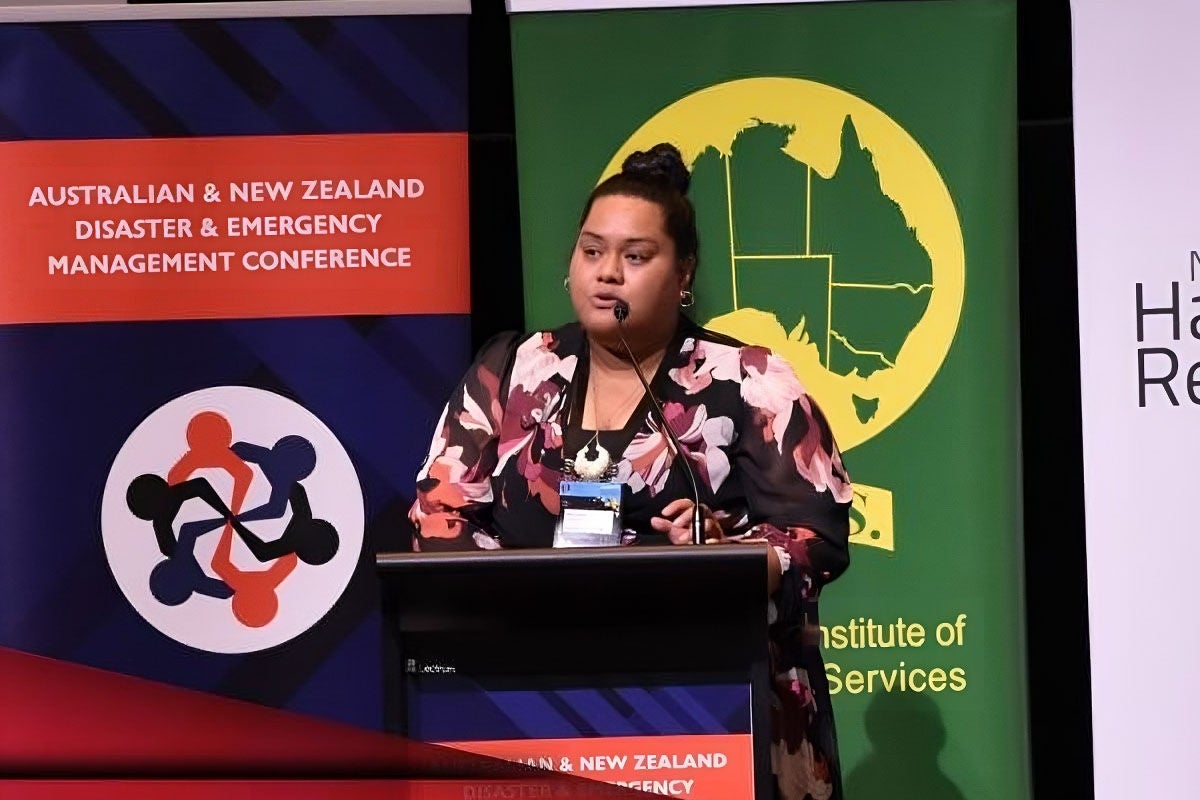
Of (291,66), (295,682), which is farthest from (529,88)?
(295,682)

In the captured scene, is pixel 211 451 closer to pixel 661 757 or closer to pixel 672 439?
pixel 672 439

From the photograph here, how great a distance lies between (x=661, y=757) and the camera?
2.02 m

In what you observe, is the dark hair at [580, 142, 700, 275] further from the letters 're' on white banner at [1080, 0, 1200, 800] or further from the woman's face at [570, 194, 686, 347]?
the letters 're' on white banner at [1080, 0, 1200, 800]

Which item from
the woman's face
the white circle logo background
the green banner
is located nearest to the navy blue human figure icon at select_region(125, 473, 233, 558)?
the white circle logo background

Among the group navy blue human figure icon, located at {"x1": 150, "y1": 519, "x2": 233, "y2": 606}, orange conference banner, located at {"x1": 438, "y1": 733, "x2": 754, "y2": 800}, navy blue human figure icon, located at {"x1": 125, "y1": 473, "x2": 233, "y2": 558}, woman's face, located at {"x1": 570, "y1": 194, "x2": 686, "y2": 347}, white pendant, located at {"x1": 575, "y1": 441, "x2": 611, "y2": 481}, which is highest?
woman's face, located at {"x1": 570, "y1": 194, "x2": 686, "y2": 347}

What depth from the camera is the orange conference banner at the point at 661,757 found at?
202 centimetres

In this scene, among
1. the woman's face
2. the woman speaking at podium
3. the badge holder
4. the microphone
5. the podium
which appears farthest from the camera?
the woman's face

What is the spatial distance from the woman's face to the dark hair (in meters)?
0.02

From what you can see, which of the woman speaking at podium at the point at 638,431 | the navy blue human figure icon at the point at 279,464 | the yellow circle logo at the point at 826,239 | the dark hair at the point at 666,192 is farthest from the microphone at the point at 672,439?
the navy blue human figure icon at the point at 279,464

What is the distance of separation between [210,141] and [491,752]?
87.5 inches

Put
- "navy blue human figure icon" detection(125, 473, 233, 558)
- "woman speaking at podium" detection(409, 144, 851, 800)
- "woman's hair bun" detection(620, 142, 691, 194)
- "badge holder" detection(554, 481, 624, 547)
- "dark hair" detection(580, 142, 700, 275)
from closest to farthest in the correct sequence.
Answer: "badge holder" detection(554, 481, 624, 547) → "woman speaking at podium" detection(409, 144, 851, 800) → "dark hair" detection(580, 142, 700, 275) → "woman's hair bun" detection(620, 142, 691, 194) → "navy blue human figure icon" detection(125, 473, 233, 558)

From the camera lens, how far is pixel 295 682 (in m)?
3.71

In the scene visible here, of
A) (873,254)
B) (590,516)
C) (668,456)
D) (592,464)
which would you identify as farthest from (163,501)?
(873,254)

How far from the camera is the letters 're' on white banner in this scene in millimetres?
3637
